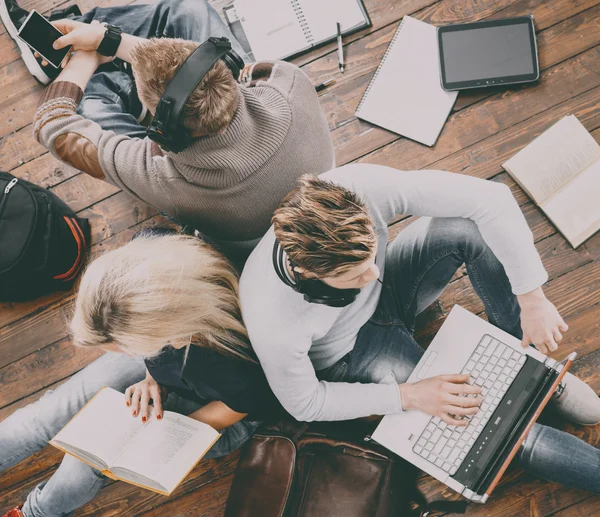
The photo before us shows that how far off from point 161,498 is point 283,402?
0.80 m

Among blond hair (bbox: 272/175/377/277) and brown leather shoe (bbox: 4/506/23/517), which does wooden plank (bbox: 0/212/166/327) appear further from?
blond hair (bbox: 272/175/377/277)

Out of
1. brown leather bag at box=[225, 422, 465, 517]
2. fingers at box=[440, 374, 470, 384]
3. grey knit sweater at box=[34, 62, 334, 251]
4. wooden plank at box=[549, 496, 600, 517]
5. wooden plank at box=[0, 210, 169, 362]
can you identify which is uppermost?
grey knit sweater at box=[34, 62, 334, 251]

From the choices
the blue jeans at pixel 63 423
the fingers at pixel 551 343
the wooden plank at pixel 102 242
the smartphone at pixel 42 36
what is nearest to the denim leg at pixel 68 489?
the blue jeans at pixel 63 423

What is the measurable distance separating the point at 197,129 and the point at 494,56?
113 cm

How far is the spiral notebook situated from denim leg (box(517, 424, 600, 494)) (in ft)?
3.13

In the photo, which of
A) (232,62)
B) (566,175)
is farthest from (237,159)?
(566,175)

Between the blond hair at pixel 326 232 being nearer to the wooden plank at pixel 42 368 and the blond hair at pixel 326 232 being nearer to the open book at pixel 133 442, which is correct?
the open book at pixel 133 442

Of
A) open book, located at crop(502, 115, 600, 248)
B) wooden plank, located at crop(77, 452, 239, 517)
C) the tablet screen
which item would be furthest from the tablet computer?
wooden plank, located at crop(77, 452, 239, 517)

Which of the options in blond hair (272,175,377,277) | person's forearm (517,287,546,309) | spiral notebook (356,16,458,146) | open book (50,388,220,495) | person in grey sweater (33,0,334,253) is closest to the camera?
blond hair (272,175,377,277)

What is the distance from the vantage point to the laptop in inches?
51.3

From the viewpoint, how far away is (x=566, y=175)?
63.2 inches

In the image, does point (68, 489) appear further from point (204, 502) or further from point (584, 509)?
point (584, 509)

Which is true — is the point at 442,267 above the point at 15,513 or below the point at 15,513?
above

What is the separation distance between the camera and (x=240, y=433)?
1.57 meters
